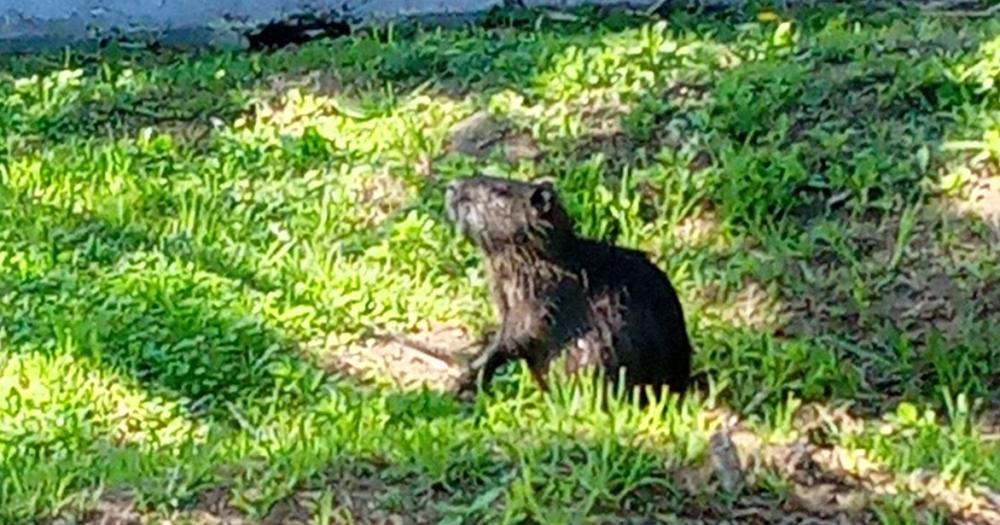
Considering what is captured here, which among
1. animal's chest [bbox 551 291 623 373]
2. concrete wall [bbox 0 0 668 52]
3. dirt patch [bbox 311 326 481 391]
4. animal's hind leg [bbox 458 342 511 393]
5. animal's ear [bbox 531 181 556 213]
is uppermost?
animal's ear [bbox 531 181 556 213]

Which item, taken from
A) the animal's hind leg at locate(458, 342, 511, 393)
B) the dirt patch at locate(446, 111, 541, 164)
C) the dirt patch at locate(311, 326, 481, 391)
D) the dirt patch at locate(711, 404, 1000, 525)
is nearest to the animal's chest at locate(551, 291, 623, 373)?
the animal's hind leg at locate(458, 342, 511, 393)

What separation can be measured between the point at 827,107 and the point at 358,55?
199 centimetres

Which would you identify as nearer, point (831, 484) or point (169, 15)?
point (831, 484)

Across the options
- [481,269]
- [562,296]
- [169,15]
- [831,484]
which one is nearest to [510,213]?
[562,296]

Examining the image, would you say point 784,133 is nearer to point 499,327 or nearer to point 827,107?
point 827,107

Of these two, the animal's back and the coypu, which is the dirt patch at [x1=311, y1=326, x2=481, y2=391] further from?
the animal's back

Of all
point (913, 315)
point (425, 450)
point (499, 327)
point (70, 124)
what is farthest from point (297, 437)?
point (70, 124)

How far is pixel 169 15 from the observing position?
29.9 feet

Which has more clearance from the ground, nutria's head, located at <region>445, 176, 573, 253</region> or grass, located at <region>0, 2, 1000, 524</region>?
nutria's head, located at <region>445, 176, 573, 253</region>

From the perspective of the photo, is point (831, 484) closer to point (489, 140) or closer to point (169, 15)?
point (489, 140)

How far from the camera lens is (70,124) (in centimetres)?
768

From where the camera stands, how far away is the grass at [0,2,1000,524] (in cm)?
454

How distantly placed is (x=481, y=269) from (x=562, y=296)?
0.93 m

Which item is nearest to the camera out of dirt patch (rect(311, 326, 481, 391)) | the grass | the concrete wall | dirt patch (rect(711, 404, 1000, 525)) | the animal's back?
dirt patch (rect(711, 404, 1000, 525))
